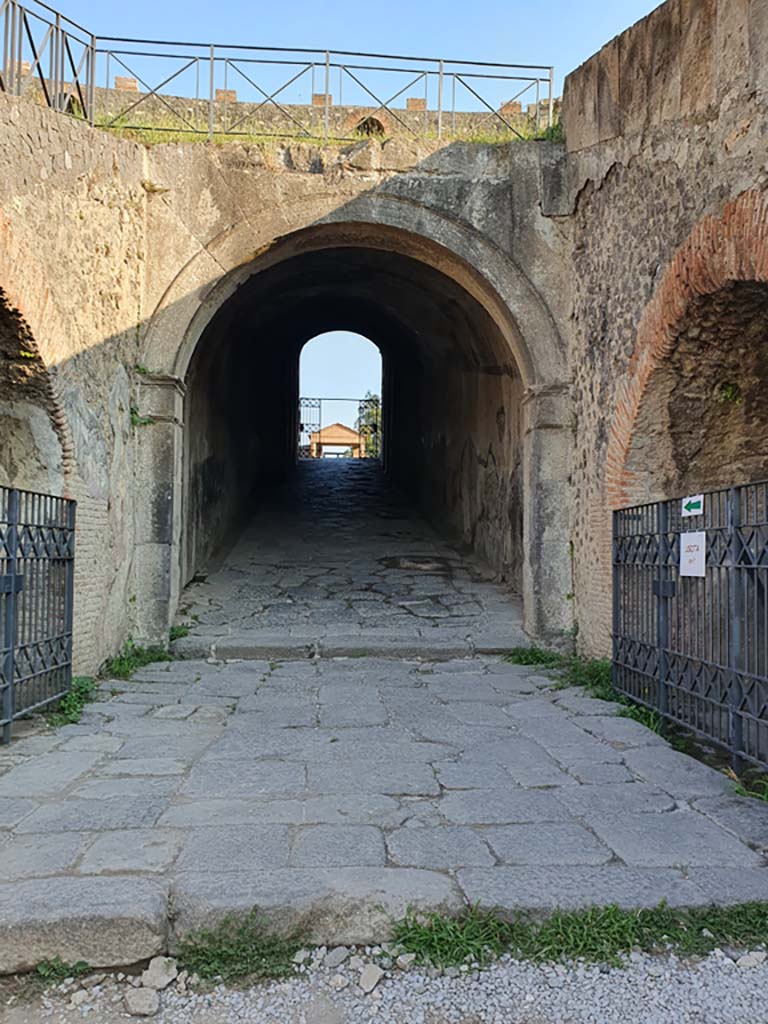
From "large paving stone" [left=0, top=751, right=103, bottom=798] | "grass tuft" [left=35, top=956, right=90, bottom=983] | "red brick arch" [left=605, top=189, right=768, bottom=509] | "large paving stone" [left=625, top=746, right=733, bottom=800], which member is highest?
"red brick arch" [left=605, top=189, right=768, bottom=509]

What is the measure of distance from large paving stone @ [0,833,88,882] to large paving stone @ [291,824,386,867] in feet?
2.54

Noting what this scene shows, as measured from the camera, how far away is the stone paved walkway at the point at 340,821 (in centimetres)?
241

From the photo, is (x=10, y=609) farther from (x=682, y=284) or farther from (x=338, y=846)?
(x=682, y=284)

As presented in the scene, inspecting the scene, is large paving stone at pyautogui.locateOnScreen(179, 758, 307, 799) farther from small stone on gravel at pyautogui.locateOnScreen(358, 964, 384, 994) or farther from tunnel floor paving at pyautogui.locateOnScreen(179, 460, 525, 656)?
tunnel floor paving at pyautogui.locateOnScreen(179, 460, 525, 656)

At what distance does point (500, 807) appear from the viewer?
333 cm

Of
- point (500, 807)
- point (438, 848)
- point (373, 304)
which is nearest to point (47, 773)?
point (438, 848)

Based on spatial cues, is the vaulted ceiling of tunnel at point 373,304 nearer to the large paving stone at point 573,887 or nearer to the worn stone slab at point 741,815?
the worn stone slab at point 741,815

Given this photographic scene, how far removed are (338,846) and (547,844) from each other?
0.77 m

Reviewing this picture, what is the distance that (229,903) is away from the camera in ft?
7.89

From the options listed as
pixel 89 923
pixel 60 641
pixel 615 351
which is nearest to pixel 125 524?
pixel 60 641

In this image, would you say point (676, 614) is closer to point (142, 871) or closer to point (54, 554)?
point (142, 871)

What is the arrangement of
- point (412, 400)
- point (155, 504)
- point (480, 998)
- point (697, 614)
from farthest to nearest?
point (412, 400) → point (155, 504) → point (697, 614) → point (480, 998)

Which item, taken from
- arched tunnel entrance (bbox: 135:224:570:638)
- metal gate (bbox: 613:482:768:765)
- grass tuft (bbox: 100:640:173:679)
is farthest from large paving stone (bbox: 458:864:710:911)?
arched tunnel entrance (bbox: 135:224:570:638)

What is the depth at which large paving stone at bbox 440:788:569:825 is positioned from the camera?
3.19m
